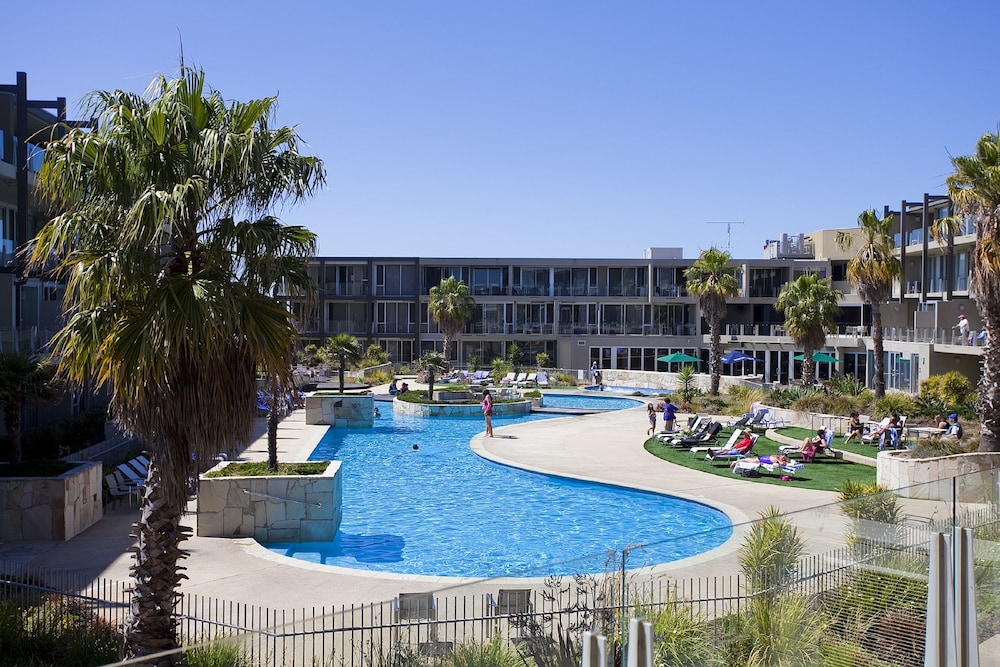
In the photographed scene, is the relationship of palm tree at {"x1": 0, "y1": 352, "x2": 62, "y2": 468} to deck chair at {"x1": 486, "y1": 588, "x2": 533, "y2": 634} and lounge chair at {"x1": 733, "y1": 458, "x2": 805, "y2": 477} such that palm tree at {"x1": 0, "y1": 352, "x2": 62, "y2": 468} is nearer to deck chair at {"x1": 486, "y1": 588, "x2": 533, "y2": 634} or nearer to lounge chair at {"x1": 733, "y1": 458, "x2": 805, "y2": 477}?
deck chair at {"x1": 486, "y1": 588, "x2": 533, "y2": 634}

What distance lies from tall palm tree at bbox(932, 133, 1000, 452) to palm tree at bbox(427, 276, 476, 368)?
35.6 metres

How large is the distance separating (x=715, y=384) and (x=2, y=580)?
3340 cm

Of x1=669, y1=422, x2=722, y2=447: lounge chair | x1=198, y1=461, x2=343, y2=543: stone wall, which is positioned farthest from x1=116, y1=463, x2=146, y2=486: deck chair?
x1=669, y1=422, x2=722, y2=447: lounge chair

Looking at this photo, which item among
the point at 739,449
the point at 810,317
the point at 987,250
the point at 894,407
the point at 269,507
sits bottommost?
the point at 739,449

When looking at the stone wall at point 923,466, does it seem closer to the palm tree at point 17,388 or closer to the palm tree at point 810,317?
the palm tree at point 17,388

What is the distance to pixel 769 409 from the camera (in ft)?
100

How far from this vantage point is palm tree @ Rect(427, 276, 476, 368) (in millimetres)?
52625

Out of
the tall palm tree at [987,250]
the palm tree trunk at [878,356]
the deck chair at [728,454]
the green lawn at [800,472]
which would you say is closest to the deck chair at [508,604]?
the green lawn at [800,472]

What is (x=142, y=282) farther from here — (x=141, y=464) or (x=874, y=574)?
(x=141, y=464)

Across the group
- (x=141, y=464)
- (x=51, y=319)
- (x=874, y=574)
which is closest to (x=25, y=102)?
(x=51, y=319)

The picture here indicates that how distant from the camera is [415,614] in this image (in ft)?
20.2

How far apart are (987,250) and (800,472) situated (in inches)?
248

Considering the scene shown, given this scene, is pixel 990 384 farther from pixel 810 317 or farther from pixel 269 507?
pixel 810 317

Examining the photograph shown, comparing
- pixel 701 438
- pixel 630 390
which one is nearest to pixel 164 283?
pixel 701 438
